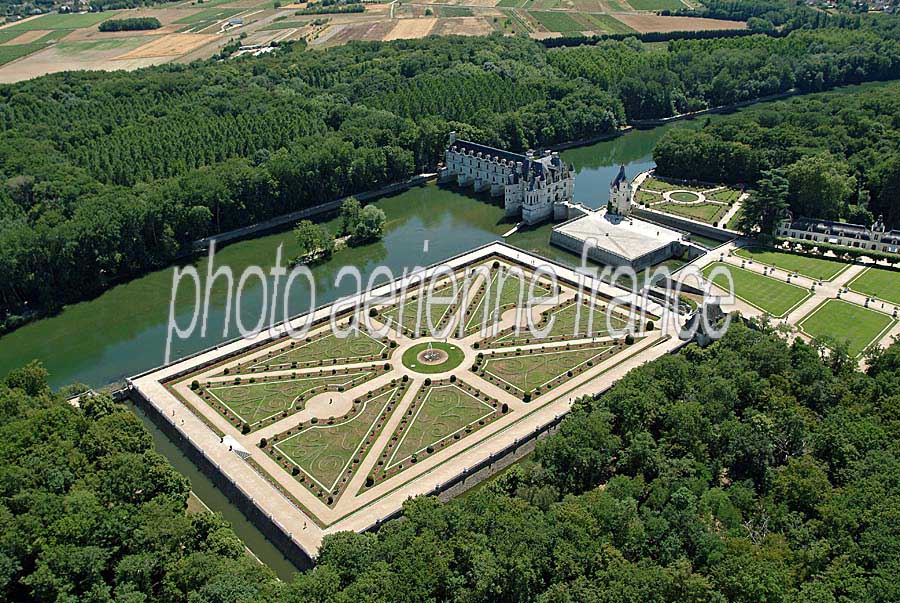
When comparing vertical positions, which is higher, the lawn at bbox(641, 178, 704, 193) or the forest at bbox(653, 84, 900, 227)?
the forest at bbox(653, 84, 900, 227)

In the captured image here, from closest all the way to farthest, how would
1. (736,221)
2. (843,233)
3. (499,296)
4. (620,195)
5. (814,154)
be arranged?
(499,296) → (843,233) → (736,221) → (620,195) → (814,154)

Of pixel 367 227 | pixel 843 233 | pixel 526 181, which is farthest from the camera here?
pixel 526 181

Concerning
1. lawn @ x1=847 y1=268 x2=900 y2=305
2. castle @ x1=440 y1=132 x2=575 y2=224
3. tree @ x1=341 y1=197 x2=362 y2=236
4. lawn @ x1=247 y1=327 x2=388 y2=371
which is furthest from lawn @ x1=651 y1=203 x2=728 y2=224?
lawn @ x1=247 y1=327 x2=388 y2=371

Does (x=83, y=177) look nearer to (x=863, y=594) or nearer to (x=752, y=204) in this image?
(x=752, y=204)

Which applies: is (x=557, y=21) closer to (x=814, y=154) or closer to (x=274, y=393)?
(x=814, y=154)

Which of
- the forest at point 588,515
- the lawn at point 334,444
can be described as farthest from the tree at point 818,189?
the lawn at point 334,444

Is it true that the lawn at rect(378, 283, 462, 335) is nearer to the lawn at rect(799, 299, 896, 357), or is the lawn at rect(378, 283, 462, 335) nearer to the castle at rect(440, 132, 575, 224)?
the castle at rect(440, 132, 575, 224)

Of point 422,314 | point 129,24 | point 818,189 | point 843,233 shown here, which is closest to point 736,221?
point 818,189
